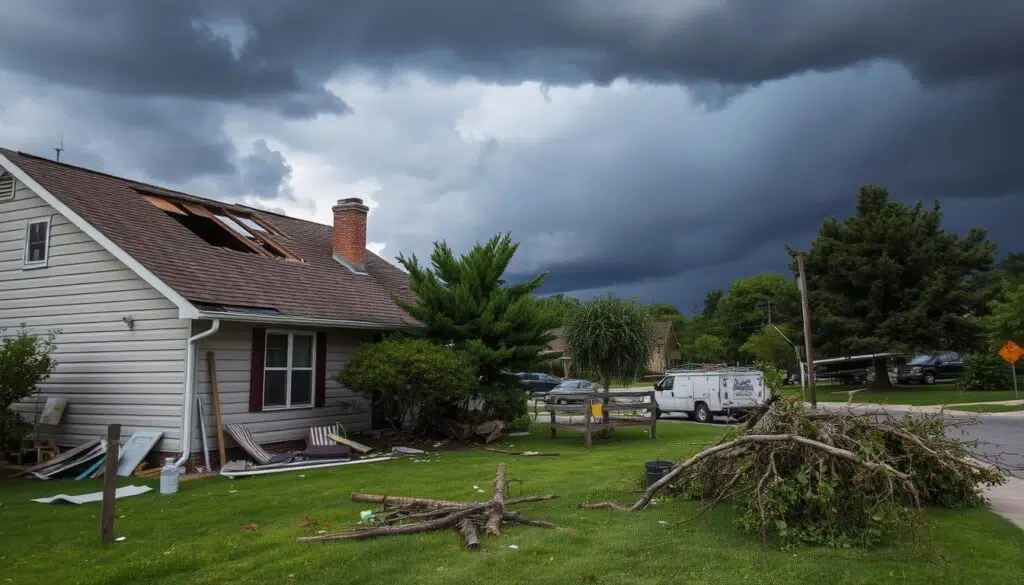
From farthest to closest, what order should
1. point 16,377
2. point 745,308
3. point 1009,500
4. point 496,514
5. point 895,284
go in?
point 745,308, point 895,284, point 16,377, point 1009,500, point 496,514

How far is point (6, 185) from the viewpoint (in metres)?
14.9

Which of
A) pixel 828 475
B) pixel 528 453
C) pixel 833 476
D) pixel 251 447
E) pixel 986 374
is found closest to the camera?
pixel 833 476

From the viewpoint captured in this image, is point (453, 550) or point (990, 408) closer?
point (453, 550)

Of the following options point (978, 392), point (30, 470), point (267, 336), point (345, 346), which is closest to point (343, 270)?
point (345, 346)

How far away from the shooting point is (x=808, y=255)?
138 feet

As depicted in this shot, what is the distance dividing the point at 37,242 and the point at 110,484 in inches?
394

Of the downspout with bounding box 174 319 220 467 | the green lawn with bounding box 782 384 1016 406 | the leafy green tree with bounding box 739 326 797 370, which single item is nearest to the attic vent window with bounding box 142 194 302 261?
the downspout with bounding box 174 319 220 467

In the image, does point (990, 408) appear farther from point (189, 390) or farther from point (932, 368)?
point (189, 390)

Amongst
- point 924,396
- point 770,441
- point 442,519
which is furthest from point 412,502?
point 924,396

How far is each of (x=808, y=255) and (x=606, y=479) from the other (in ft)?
118

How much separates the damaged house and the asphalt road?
1222 centimetres

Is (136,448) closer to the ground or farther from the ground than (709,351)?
closer to the ground

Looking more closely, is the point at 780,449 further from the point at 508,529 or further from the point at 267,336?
A: the point at 267,336

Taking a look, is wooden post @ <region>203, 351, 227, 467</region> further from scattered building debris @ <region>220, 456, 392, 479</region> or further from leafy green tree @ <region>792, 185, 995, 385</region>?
leafy green tree @ <region>792, 185, 995, 385</region>
